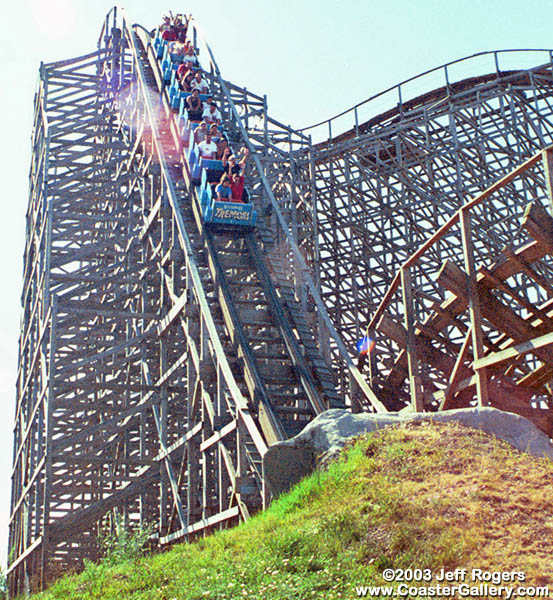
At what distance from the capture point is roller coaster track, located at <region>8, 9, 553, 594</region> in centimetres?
1206

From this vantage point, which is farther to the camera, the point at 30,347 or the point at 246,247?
the point at 30,347

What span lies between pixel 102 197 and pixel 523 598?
1665 cm

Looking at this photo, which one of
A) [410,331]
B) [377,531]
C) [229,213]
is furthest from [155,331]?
[377,531]

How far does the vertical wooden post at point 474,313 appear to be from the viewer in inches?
391

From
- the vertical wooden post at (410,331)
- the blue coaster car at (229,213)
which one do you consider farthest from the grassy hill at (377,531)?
the blue coaster car at (229,213)

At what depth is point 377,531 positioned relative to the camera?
21.9 feet

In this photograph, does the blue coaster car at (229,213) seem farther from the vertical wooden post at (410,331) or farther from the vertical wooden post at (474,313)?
the vertical wooden post at (474,313)

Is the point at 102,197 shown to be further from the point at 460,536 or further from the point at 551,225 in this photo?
the point at 460,536

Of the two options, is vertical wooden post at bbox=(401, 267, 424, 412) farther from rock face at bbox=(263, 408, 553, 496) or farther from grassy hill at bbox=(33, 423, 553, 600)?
grassy hill at bbox=(33, 423, 553, 600)

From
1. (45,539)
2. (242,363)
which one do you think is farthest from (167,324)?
(45,539)

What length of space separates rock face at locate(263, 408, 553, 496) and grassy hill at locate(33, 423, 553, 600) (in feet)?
0.60

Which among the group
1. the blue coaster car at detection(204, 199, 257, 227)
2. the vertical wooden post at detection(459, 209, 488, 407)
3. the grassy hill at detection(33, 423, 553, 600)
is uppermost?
the blue coaster car at detection(204, 199, 257, 227)

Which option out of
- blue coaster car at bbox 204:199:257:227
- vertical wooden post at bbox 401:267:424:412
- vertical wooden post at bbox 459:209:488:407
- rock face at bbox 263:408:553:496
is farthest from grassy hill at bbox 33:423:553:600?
blue coaster car at bbox 204:199:257:227

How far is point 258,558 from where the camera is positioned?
6801mm
